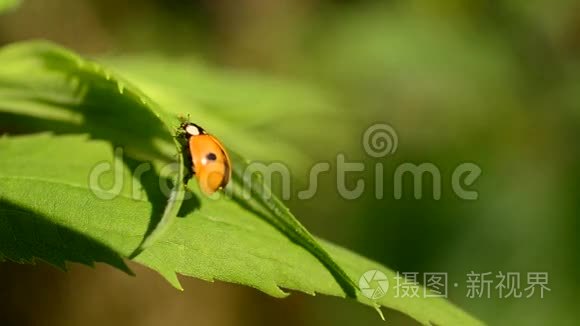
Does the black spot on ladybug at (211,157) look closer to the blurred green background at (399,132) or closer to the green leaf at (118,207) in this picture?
the green leaf at (118,207)

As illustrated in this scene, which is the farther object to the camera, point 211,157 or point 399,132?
point 399,132

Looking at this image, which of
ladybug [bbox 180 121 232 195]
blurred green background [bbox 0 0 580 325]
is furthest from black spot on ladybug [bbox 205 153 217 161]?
blurred green background [bbox 0 0 580 325]

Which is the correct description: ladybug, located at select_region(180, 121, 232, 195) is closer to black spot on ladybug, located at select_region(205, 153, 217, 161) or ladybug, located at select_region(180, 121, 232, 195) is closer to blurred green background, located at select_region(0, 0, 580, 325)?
black spot on ladybug, located at select_region(205, 153, 217, 161)

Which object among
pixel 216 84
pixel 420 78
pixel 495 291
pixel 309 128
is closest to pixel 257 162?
pixel 216 84

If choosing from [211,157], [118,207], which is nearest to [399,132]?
[211,157]

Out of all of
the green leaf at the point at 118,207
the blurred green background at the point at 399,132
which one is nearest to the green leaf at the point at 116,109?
the green leaf at the point at 118,207

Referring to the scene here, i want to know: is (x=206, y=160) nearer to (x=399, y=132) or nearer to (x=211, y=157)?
(x=211, y=157)

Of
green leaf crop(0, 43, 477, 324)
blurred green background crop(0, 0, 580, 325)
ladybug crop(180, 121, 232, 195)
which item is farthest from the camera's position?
blurred green background crop(0, 0, 580, 325)

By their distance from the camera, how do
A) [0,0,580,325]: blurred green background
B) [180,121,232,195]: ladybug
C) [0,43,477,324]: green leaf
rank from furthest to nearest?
→ [0,0,580,325]: blurred green background
[180,121,232,195]: ladybug
[0,43,477,324]: green leaf
